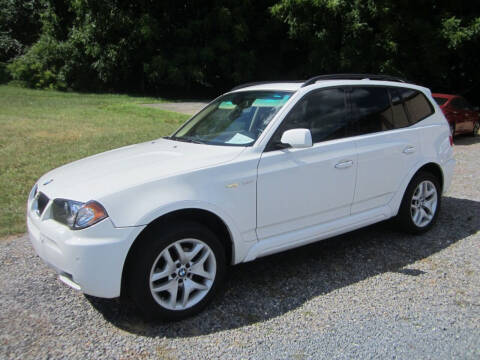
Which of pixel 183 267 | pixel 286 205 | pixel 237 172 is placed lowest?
pixel 183 267

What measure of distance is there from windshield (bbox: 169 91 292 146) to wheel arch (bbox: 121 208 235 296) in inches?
28.1

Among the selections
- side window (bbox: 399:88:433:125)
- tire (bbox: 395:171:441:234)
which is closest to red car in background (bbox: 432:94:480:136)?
side window (bbox: 399:88:433:125)

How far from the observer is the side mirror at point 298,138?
3.59m

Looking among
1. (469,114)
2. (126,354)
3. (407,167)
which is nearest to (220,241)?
(126,354)

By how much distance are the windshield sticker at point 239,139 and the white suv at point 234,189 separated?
0.01m

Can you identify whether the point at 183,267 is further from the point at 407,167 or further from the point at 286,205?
the point at 407,167

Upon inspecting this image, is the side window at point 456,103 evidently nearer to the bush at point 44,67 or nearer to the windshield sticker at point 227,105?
the windshield sticker at point 227,105

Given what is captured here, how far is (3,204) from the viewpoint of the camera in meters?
6.18

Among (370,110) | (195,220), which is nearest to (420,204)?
(370,110)

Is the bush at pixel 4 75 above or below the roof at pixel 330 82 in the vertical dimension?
below

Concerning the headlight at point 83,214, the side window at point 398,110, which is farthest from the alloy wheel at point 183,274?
the side window at point 398,110

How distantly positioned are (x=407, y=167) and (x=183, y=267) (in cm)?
273

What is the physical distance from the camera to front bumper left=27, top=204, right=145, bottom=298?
2.96m

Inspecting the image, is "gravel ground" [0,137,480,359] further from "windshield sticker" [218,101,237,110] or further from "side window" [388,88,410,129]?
"windshield sticker" [218,101,237,110]
